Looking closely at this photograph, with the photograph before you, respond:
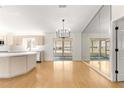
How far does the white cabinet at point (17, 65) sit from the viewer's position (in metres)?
5.80

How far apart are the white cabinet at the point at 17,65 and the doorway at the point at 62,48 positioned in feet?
19.9

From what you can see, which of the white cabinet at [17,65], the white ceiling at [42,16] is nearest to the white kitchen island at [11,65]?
the white cabinet at [17,65]

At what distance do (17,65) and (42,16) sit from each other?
3630mm

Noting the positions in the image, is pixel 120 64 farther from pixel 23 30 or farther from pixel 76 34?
pixel 23 30

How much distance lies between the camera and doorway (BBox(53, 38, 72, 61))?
12420mm

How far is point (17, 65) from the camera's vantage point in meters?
6.03

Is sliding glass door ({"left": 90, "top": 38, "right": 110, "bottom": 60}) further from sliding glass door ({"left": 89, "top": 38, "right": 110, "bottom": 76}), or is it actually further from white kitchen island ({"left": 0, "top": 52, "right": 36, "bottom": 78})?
white kitchen island ({"left": 0, "top": 52, "right": 36, "bottom": 78})

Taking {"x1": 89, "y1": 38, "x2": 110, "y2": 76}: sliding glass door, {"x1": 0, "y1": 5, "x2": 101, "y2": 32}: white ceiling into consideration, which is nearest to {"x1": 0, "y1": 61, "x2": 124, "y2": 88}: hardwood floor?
{"x1": 89, "y1": 38, "x2": 110, "y2": 76}: sliding glass door

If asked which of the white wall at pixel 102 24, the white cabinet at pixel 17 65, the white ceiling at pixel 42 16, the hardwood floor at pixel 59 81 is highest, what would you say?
the white ceiling at pixel 42 16

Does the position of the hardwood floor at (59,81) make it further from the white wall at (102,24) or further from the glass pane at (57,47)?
the glass pane at (57,47)

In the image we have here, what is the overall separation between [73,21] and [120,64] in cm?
506

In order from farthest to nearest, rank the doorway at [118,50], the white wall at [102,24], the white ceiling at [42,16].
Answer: the white ceiling at [42,16] < the white wall at [102,24] < the doorway at [118,50]

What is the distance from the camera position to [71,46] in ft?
40.4

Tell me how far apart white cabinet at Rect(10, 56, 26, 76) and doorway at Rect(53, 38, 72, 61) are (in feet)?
19.9
